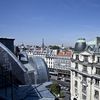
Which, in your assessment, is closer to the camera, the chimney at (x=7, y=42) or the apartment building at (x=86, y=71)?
the chimney at (x=7, y=42)

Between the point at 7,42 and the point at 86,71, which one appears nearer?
the point at 7,42

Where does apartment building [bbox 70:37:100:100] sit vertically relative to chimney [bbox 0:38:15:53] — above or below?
below

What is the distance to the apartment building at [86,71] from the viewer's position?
60.7m

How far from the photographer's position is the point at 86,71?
6438 cm

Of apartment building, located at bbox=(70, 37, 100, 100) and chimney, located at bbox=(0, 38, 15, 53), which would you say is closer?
chimney, located at bbox=(0, 38, 15, 53)

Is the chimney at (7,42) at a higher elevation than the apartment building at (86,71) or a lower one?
higher

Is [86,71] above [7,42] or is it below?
below

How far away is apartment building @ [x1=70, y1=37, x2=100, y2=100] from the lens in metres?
60.7

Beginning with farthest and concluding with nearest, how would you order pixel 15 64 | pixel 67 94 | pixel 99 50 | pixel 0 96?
pixel 67 94 < pixel 99 50 < pixel 15 64 < pixel 0 96

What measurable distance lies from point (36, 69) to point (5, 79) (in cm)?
2522

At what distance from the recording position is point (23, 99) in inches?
1933

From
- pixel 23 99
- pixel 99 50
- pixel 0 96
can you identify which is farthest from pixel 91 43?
pixel 0 96

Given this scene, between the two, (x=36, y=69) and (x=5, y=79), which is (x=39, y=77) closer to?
(x=36, y=69)

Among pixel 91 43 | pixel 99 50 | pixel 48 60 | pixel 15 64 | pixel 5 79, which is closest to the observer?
pixel 5 79
